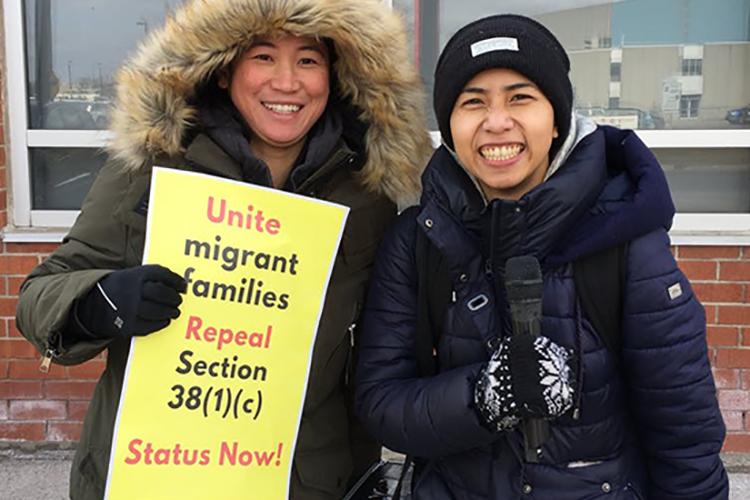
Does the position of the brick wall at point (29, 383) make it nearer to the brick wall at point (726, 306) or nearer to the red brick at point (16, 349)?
the red brick at point (16, 349)

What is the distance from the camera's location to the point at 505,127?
5.89 feet

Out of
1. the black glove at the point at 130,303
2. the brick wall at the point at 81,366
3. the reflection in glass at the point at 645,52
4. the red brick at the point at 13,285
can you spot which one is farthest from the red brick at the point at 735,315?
the red brick at the point at 13,285

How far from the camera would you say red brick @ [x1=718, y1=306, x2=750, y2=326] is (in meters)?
3.79

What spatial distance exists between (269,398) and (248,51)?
0.90 metres

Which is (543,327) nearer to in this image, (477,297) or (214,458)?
(477,297)

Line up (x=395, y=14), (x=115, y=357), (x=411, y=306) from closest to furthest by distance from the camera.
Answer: (x=411, y=306) < (x=115, y=357) < (x=395, y=14)

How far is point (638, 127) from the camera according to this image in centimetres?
404

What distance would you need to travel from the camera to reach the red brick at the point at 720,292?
3.79m

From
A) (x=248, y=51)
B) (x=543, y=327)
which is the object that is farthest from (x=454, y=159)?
(x=248, y=51)

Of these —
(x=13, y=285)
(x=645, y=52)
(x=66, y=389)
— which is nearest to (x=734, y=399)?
(x=645, y=52)

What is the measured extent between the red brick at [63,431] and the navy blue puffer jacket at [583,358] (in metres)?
2.61

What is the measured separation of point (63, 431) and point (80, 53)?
1863 mm

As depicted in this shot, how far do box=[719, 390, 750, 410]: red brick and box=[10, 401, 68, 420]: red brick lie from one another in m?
3.17

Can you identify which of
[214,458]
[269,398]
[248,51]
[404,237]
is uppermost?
[248,51]
